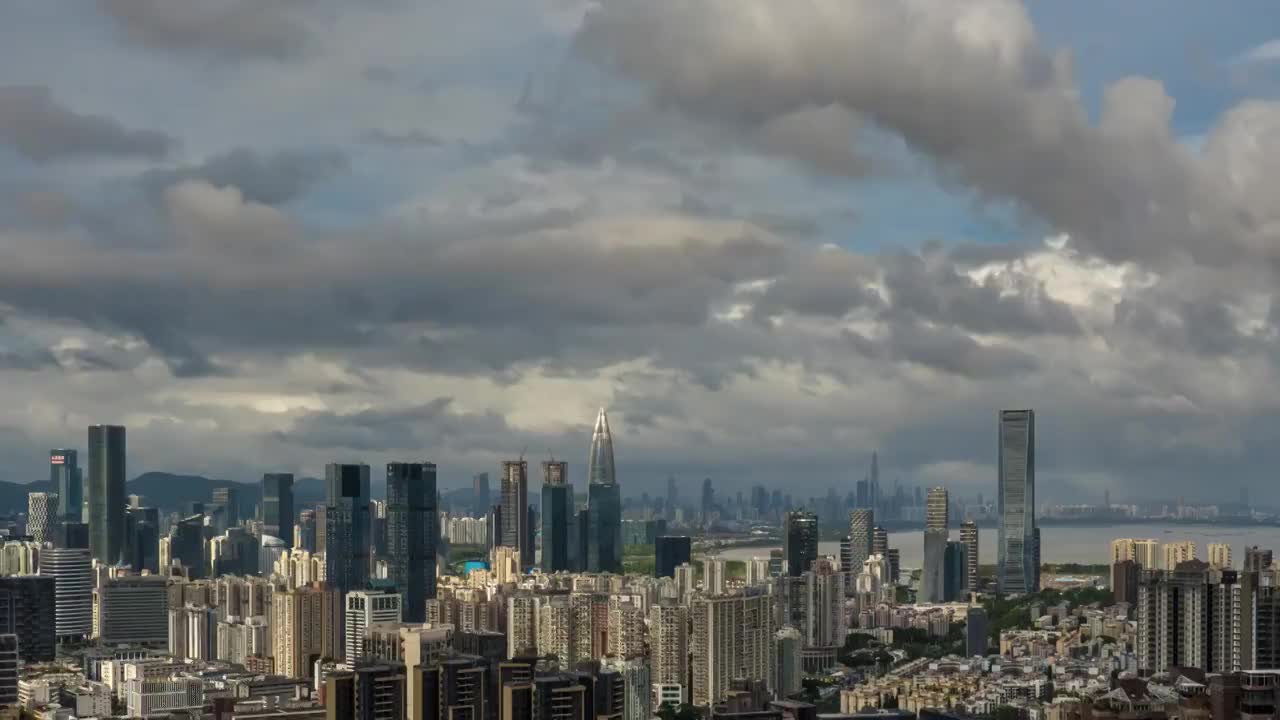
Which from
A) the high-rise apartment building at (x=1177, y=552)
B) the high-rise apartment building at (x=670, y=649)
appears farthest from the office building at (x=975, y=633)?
the high-rise apartment building at (x=670, y=649)

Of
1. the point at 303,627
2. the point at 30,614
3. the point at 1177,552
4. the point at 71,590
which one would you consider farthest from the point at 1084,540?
the point at 30,614

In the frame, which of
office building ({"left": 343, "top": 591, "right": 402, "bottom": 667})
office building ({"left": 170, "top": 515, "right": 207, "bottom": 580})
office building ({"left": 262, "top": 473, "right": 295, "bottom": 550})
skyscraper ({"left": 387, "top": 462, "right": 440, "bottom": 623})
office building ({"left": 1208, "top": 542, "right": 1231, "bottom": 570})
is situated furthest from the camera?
office building ({"left": 262, "top": 473, "right": 295, "bottom": 550})

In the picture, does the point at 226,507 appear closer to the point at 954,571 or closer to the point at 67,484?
the point at 67,484

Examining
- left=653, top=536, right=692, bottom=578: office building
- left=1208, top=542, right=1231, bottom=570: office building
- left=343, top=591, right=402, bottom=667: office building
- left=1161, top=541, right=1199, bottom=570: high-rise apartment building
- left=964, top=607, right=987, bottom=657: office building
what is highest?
left=1208, top=542, right=1231, bottom=570: office building

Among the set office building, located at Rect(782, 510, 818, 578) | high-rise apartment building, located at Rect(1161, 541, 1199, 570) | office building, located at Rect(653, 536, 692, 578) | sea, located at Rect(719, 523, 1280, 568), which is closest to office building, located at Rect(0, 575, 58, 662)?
office building, located at Rect(653, 536, 692, 578)

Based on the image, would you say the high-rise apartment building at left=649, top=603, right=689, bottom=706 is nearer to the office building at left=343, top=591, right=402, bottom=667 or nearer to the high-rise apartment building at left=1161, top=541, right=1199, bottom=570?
the office building at left=343, top=591, right=402, bottom=667

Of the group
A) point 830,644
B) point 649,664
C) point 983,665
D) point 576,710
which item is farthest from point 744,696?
point 830,644
